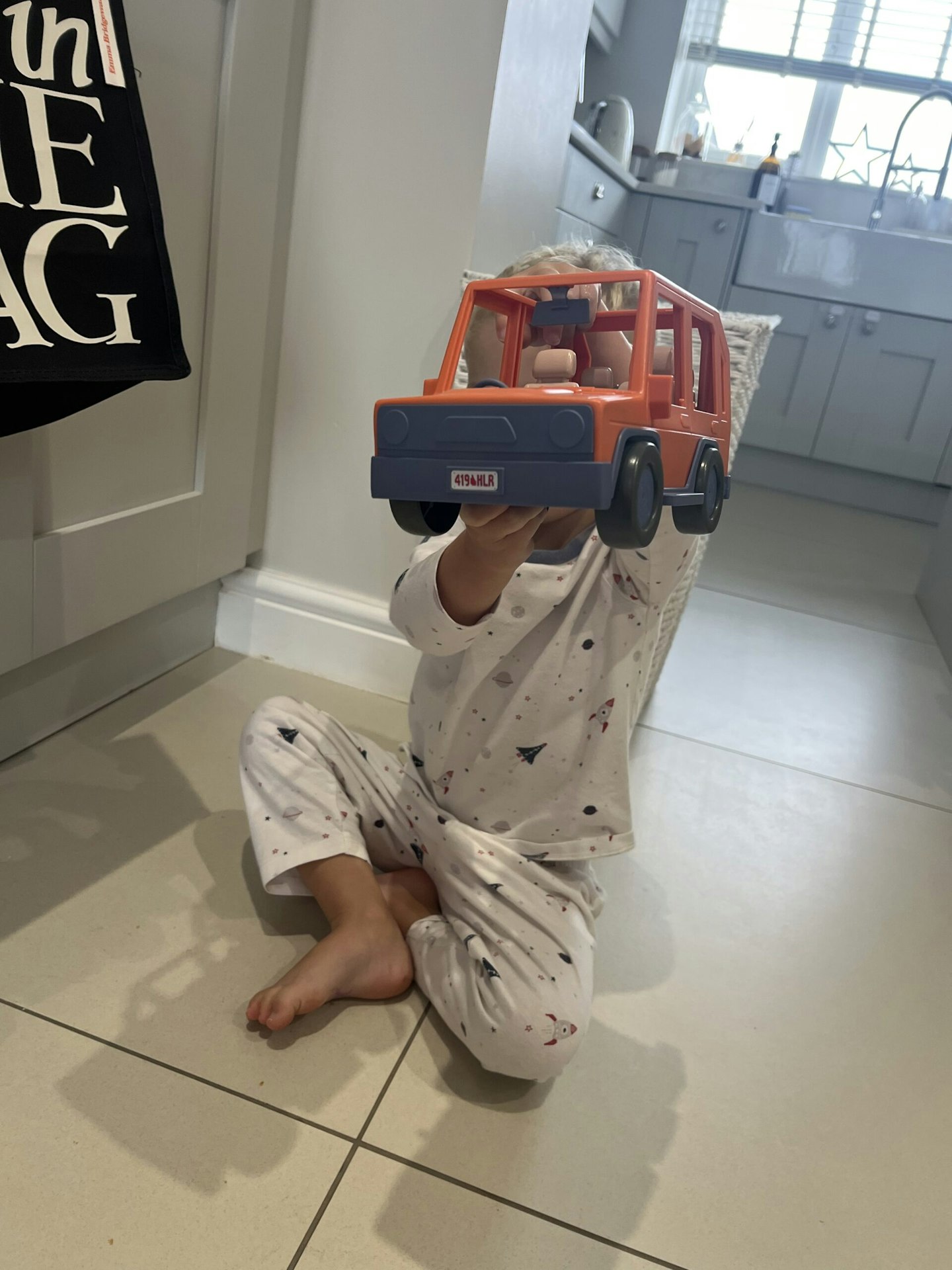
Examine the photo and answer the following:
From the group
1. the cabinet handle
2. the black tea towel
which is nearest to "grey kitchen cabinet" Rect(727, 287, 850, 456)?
the cabinet handle

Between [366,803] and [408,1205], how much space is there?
1.05 feet

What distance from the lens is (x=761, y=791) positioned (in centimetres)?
104

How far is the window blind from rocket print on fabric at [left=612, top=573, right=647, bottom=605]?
2832 millimetres

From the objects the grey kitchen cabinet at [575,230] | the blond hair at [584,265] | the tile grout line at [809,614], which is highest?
the grey kitchen cabinet at [575,230]

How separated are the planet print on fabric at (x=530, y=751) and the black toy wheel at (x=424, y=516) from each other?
10.6 inches

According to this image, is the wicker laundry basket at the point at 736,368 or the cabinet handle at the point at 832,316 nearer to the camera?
the wicker laundry basket at the point at 736,368

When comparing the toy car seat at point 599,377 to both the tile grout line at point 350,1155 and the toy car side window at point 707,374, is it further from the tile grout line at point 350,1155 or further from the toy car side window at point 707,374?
the tile grout line at point 350,1155

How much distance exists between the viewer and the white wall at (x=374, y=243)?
94 centimetres

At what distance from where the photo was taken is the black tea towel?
23.3 inches

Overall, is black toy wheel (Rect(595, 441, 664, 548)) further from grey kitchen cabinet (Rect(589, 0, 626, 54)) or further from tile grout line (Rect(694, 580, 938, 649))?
grey kitchen cabinet (Rect(589, 0, 626, 54))

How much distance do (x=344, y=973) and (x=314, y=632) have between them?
551mm

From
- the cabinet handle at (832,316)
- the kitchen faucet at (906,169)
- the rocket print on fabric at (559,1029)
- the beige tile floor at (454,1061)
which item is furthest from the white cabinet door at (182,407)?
the kitchen faucet at (906,169)

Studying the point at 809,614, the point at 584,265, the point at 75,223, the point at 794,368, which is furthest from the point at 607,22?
the point at 75,223

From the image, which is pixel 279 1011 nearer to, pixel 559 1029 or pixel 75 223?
pixel 559 1029
